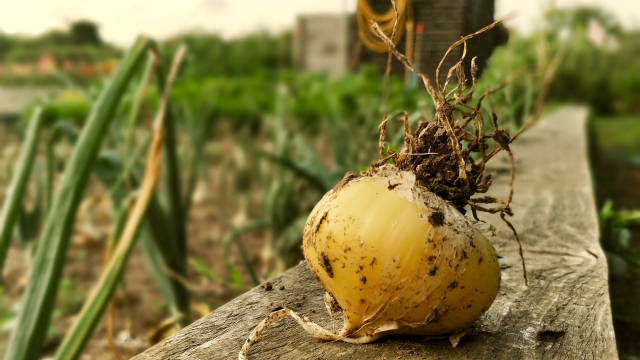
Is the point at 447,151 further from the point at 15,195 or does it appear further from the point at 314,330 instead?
the point at 15,195

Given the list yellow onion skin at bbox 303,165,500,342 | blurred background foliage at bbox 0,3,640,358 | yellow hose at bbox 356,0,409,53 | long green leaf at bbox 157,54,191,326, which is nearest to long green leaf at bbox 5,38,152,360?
blurred background foliage at bbox 0,3,640,358

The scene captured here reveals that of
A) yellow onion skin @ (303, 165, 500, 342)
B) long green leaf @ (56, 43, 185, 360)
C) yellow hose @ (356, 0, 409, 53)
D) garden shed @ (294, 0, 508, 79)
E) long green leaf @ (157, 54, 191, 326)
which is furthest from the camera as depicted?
long green leaf @ (157, 54, 191, 326)

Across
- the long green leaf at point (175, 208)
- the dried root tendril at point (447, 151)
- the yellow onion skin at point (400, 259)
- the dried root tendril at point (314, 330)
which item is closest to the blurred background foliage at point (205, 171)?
the long green leaf at point (175, 208)

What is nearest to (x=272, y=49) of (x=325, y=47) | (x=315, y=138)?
(x=325, y=47)

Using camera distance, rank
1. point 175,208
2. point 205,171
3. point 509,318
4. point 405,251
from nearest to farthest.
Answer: point 405,251 → point 509,318 → point 175,208 → point 205,171

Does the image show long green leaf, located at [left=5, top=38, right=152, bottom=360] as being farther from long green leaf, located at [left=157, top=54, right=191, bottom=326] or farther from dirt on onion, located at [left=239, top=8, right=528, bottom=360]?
dirt on onion, located at [left=239, top=8, right=528, bottom=360]

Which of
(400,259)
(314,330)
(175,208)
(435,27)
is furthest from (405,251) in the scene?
(175,208)
